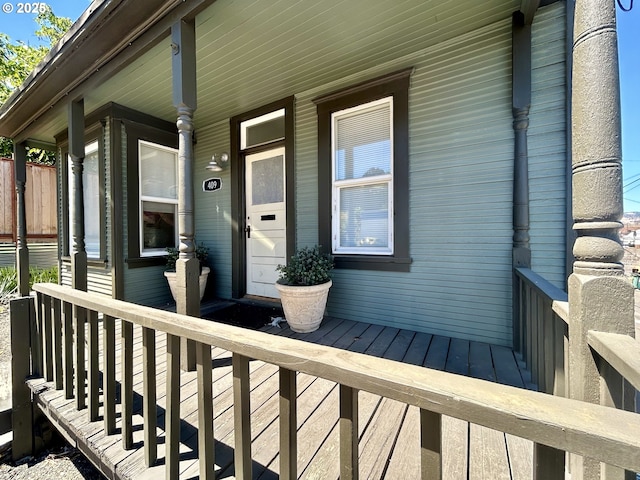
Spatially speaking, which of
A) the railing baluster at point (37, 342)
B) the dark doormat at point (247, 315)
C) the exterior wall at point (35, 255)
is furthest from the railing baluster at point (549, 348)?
the exterior wall at point (35, 255)

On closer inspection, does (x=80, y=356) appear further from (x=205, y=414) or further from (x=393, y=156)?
(x=393, y=156)

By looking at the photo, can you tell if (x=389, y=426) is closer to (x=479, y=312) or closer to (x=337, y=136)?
(x=479, y=312)

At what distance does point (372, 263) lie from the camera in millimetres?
2922

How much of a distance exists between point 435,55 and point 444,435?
2.96 meters

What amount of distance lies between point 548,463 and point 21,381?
10.0ft

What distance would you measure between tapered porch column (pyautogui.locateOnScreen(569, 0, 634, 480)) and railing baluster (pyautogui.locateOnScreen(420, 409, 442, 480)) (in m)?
0.41

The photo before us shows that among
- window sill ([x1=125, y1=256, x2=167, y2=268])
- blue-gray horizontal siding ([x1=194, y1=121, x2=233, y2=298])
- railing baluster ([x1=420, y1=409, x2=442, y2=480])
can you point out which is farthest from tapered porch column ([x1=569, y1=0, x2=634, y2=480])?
window sill ([x1=125, y1=256, x2=167, y2=268])

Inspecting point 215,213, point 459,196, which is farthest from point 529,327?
point 215,213

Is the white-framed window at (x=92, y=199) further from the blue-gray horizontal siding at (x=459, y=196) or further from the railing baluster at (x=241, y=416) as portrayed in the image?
the railing baluster at (x=241, y=416)

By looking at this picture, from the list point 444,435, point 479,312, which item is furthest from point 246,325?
point 479,312

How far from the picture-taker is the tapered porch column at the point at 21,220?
3.63 meters

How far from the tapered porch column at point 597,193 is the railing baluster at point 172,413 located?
134 cm

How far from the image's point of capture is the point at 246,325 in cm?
284

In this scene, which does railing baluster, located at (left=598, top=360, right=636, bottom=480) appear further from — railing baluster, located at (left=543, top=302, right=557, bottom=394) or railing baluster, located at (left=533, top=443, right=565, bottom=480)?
railing baluster, located at (left=543, top=302, right=557, bottom=394)
